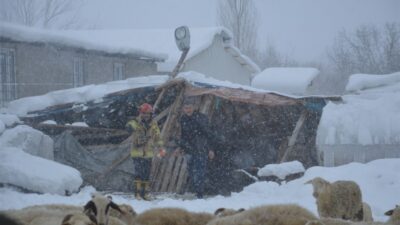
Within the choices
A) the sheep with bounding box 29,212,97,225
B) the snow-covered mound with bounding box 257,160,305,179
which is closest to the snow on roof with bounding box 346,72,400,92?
the snow-covered mound with bounding box 257,160,305,179

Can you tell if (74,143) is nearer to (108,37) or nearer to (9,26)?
(9,26)

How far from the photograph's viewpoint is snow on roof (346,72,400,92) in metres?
16.4

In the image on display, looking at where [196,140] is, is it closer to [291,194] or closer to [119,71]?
[291,194]

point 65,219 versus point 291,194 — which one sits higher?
point 65,219

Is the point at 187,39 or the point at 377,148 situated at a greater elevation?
the point at 187,39

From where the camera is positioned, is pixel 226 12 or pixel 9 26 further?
pixel 226 12

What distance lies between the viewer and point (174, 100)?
13211mm

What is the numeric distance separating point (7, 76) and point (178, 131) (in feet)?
19.3

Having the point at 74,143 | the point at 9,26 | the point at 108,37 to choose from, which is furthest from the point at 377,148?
the point at 108,37

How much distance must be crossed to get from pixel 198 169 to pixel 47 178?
9.50ft

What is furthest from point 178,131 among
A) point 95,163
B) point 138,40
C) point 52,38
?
point 138,40

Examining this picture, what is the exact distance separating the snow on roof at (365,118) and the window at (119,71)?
7.83 m

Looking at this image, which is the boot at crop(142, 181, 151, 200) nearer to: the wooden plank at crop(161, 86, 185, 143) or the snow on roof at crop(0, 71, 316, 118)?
the wooden plank at crop(161, 86, 185, 143)

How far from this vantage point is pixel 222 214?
228 inches
